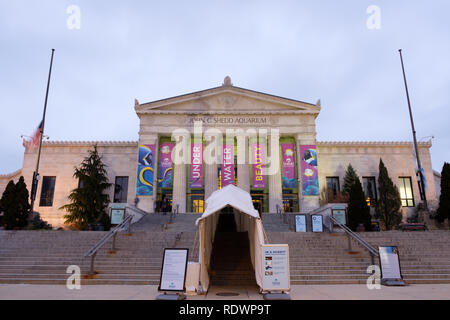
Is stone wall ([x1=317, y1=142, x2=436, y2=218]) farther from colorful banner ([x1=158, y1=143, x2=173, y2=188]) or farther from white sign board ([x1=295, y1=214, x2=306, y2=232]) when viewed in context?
white sign board ([x1=295, y1=214, x2=306, y2=232])

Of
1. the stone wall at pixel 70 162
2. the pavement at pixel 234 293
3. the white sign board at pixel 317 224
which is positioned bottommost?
the pavement at pixel 234 293

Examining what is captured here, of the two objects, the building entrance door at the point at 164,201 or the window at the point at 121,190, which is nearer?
the building entrance door at the point at 164,201

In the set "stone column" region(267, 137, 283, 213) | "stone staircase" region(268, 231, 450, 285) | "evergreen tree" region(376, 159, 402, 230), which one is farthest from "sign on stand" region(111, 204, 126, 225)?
"evergreen tree" region(376, 159, 402, 230)

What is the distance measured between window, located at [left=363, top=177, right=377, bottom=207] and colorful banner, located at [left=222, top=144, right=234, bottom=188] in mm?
13623

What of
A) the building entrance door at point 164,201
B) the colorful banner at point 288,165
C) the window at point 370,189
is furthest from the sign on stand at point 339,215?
the building entrance door at point 164,201

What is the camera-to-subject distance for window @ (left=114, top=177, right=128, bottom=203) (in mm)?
31266

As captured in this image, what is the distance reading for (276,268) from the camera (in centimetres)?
784

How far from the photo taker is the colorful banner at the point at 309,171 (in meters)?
28.1

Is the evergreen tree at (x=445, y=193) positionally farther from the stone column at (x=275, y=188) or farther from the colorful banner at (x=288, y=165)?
the stone column at (x=275, y=188)

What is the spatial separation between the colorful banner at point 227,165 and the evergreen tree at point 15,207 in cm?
1489

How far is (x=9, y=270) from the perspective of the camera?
11367 millimetres
